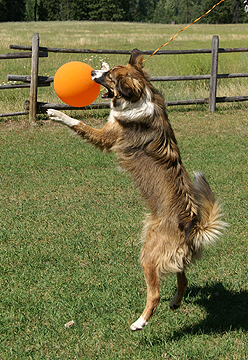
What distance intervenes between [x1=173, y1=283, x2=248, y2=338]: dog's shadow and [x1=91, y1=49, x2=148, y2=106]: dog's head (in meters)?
2.12

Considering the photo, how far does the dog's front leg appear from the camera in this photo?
3764 millimetres

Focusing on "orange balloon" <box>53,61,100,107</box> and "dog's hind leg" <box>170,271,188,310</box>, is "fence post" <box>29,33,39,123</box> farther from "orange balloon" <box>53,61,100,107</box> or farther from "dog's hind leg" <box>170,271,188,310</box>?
"dog's hind leg" <box>170,271,188,310</box>

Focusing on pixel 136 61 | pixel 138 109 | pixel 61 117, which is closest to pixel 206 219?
pixel 138 109

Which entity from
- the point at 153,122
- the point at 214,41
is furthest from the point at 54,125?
the point at 153,122

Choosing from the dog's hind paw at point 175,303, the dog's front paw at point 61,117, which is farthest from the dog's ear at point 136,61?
the dog's hind paw at point 175,303

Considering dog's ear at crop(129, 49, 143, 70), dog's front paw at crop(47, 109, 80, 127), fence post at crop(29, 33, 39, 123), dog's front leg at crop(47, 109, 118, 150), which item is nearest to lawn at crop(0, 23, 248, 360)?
dog's front leg at crop(47, 109, 118, 150)

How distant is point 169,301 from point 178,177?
1365 mm

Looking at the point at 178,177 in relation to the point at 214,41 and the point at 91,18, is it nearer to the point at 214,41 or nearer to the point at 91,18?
the point at 214,41

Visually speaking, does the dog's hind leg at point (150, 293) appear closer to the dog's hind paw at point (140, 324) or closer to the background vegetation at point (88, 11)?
the dog's hind paw at point (140, 324)

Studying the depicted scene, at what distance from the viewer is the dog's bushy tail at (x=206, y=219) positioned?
3.14m

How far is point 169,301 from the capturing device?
3770 mm

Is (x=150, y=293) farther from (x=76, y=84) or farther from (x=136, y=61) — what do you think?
(x=76, y=84)

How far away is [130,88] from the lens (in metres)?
3.34

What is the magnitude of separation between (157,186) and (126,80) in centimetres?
103
